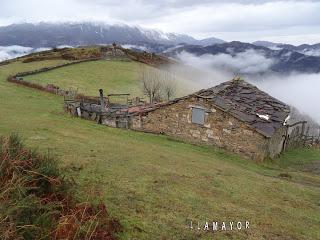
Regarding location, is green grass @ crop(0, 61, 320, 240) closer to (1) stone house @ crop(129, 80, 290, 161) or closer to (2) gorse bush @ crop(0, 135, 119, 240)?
(2) gorse bush @ crop(0, 135, 119, 240)

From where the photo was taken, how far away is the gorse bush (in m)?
7.45

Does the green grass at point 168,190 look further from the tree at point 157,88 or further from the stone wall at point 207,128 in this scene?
the tree at point 157,88

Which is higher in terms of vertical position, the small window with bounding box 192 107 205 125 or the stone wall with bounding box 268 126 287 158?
the small window with bounding box 192 107 205 125

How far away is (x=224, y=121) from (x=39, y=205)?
1956 cm

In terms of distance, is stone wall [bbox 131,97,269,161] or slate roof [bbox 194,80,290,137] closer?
stone wall [bbox 131,97,269,161]

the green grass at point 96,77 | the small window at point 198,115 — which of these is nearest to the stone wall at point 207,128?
the small window at point 198,115

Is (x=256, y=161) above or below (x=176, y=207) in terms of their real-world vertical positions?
below

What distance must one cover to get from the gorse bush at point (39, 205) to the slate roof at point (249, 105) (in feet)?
56.8

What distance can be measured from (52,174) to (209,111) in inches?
711

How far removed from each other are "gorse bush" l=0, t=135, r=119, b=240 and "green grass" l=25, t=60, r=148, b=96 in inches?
1391

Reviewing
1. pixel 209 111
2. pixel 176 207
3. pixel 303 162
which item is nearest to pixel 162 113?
pixel 209 111

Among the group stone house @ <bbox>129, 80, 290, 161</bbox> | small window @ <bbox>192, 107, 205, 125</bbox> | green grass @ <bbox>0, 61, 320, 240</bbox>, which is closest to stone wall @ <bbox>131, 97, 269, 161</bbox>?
stone house @ <bbox>129, 80, 290, 161</bbox>

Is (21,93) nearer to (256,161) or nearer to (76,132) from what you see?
(76,132)

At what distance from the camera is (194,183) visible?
14.4 metres
